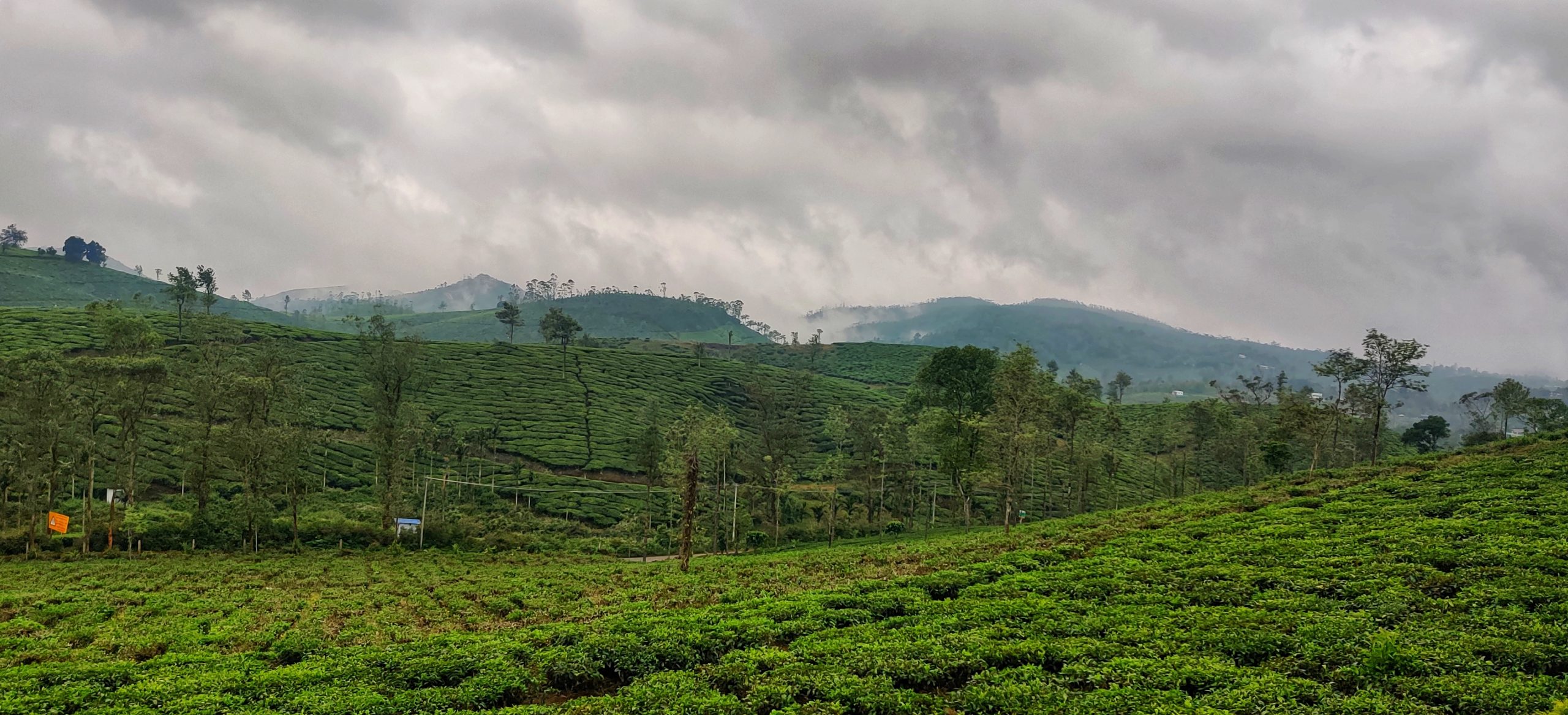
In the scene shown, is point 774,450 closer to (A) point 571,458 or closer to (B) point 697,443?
(B) point 697,443

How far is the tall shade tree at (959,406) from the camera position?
66.1 meters

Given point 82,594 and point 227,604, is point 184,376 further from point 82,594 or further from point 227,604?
point 227,604

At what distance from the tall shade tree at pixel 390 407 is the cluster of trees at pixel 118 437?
607 centimetres

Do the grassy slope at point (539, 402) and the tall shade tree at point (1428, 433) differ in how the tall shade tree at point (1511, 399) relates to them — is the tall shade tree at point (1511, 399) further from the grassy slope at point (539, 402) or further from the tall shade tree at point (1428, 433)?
the grassy slope at point (539, 402)

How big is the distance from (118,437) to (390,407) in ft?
109

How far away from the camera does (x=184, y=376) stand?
80812mm

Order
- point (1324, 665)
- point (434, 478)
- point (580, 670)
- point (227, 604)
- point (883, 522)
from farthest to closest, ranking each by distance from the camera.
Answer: point (883, 522), point (434, 478), point (227, 604), point (580, 670), point (1324, 665)

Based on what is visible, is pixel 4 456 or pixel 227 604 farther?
pixel 4 456

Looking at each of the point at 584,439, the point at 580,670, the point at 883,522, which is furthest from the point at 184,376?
the point at 580,670

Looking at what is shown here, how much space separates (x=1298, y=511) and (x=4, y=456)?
280ft

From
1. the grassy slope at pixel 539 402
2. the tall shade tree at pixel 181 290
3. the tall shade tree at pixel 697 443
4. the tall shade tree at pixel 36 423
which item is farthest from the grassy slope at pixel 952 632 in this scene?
the tall shade tree at pixel 181 290

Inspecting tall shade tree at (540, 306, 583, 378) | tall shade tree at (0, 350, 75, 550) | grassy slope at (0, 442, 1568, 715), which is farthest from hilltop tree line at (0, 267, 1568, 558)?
tall shade tree at (540, 306, 583, 378)

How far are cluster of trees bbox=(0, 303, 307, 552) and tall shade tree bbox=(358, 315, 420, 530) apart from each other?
19.9 feet

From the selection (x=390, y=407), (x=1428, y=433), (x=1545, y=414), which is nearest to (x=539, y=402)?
(x=390, y=407)
